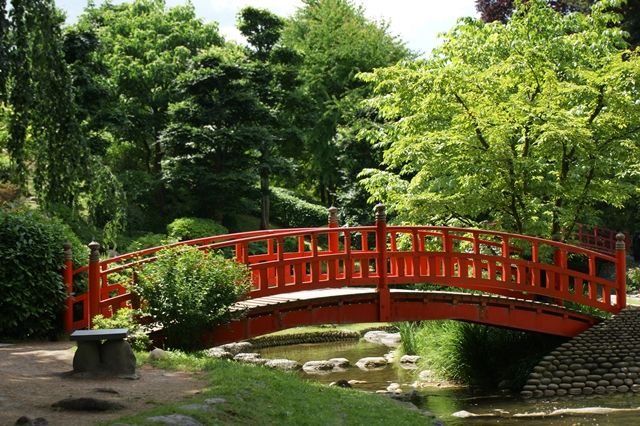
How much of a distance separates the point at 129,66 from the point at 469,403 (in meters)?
22.5

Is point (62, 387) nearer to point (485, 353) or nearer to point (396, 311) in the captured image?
point (396, 311)

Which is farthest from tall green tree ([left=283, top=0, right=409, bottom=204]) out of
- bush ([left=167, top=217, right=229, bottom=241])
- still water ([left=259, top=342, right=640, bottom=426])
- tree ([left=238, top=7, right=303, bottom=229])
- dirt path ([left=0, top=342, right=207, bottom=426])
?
dirt path ([left=0, top=342, right=207, bottom=426])

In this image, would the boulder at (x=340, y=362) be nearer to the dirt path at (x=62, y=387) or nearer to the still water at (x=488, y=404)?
the still water at (x=488, y=404)

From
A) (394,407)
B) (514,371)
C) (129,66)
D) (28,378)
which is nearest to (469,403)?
(514,371)


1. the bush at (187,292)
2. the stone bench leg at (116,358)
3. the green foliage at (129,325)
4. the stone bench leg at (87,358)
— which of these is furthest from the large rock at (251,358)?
the stone bench leg at (87,358)

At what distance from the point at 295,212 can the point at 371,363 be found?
55.6 ft

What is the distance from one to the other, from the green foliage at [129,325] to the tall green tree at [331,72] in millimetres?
23848

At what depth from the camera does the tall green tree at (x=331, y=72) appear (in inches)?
1478

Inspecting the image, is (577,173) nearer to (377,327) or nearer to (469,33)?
(469,33)

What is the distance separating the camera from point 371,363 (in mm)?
19016

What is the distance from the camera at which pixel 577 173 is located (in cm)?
1792

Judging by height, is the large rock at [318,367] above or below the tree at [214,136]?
below

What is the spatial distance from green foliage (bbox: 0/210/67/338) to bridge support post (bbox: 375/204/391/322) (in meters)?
5.21

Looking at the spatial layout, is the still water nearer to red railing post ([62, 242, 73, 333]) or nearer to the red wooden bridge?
the red wooden bridge
